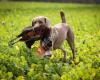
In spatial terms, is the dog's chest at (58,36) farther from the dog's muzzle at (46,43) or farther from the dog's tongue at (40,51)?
the dog's muzzle at (46,43)

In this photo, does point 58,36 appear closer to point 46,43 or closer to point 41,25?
point 46,43

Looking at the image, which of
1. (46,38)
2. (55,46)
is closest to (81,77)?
(46,38)

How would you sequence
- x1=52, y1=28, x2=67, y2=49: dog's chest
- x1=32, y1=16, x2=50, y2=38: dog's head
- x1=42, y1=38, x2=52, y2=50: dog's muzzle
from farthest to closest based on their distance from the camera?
x1=52, y1=28, x2=67, y2=49: dog's chest, x1=42, y1=38, x2=52, y2=50: dog's muzzle, x1=32, y1=16, x2=50, y2=38: dog's head

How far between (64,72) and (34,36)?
0.76m

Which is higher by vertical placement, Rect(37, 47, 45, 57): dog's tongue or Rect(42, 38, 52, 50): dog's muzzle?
Rect(42, 38, 52, 50): dog's muzzle

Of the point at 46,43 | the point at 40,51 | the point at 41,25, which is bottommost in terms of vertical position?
the point at 40,51

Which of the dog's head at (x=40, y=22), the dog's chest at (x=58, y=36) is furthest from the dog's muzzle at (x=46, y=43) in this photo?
the dog's chest at (x=58, y=36)

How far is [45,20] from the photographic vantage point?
6.05m

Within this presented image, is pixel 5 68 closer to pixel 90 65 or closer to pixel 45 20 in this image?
pixel 45 20

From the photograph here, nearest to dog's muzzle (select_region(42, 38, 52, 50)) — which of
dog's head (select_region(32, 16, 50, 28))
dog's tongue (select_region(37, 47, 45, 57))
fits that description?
dog's tongue (select_region(37, 47, 45, 57))

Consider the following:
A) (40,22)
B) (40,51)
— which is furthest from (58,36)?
(40,22)

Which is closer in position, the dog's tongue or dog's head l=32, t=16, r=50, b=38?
dog's head l=32, t=16, r=50, b=38

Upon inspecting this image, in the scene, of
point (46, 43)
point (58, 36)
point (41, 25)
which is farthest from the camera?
point (58, 36)

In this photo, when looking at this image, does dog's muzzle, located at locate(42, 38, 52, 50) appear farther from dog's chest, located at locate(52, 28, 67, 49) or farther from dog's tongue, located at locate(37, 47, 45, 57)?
dog's chest, located at locate(52, 28, 67, 49)
